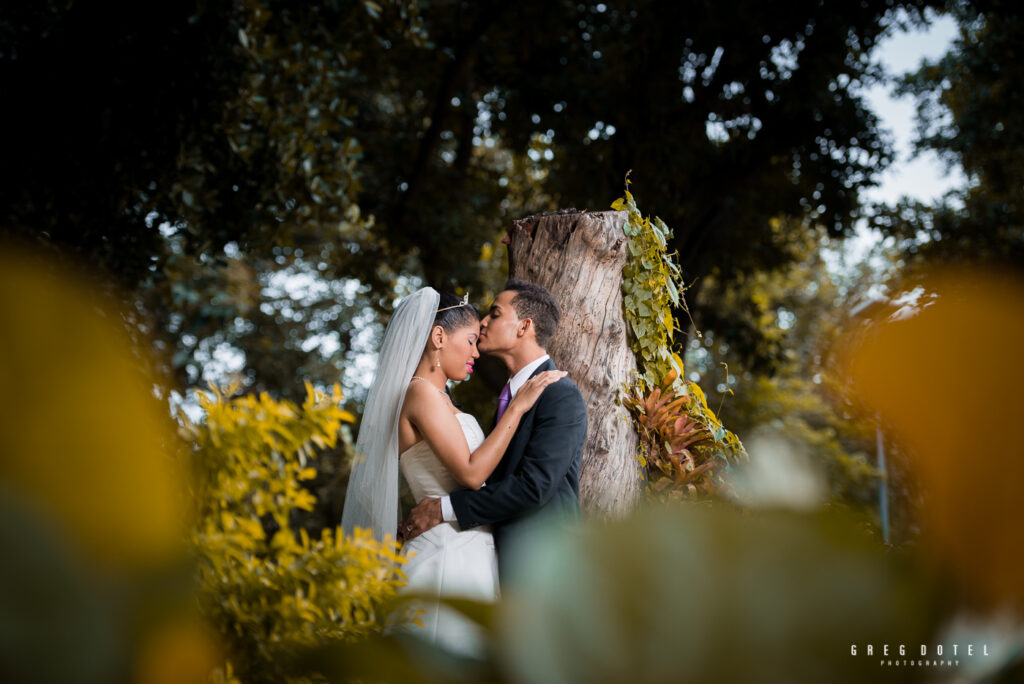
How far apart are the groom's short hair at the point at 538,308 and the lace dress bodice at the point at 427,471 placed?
53 cm

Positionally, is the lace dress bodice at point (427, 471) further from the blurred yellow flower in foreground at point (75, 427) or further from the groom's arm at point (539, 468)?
the blurred yellow flower in foreground at point (75, 427)

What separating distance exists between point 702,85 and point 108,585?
10.3 metres

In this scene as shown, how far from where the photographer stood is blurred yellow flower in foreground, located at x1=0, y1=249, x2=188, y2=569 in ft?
0.85

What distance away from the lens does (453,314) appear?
3598 millimetres

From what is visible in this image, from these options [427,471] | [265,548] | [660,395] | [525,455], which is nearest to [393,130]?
[660,395]

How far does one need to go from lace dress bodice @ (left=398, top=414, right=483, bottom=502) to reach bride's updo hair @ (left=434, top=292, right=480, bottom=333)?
41 cm

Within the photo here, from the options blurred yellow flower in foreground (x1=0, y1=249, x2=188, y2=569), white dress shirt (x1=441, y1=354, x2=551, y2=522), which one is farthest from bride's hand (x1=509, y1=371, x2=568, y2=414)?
Result: blurred yellow flower in foreground (x1=0, y1=249, x2=188, y2=569)

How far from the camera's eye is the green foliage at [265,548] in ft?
3.81

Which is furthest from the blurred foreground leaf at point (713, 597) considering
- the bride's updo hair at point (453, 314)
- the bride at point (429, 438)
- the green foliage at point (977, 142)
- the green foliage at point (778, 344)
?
the green foliage at point (977, 142)

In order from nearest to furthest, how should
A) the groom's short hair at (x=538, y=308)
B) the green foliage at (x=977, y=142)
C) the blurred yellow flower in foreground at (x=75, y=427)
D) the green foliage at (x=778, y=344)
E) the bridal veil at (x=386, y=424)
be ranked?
the blurred yellow flower in foreground at (x=75, y=427)
the bridal veil at (x=386, y=424)
the groom's short hair at (x=538, y=308)
the green foliage at (x=977, y=142)
the green foliage at (x=778, y=344)

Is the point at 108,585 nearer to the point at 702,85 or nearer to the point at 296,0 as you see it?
the point at 296,0

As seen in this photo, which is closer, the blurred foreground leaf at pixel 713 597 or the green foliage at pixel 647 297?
the blurred foreground leaf at pixel 713 597

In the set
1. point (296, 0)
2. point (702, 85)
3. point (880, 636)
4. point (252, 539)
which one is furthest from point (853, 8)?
point (880, 636)

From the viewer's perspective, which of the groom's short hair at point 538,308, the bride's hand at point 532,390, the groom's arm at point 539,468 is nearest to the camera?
the groom's arm at point 539,468
